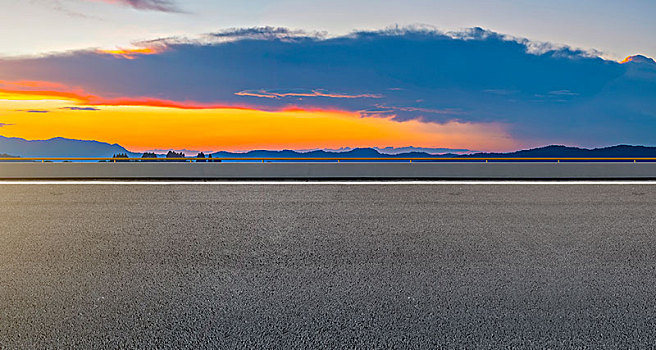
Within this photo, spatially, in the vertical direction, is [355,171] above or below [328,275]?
above

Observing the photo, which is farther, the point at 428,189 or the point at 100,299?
the point at 428,189

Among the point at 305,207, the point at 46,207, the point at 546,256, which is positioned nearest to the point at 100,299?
the point at 546,256

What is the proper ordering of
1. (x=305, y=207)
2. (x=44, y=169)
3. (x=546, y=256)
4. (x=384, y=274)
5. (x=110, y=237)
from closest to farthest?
(x=384, y=274) < (x=546, y=256) < (x=110, y=237) < (x=305, y=207) < (x=44, y=169)

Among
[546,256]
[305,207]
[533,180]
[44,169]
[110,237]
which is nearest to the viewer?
[546,256]

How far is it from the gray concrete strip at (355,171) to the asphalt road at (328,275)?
6.06 metres

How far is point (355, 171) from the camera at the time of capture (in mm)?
17375

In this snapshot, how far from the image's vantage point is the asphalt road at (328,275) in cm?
419

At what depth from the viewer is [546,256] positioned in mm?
6711

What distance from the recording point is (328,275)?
5.79 m

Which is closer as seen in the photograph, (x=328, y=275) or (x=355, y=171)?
(x=328, y=275)

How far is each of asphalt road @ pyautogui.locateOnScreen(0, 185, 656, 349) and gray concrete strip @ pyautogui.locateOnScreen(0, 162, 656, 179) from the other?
19.9ft

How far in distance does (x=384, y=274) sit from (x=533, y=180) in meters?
→ 12.1

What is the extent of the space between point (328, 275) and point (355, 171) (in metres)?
11.7

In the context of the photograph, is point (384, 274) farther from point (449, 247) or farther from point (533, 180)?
point (533, 180)
